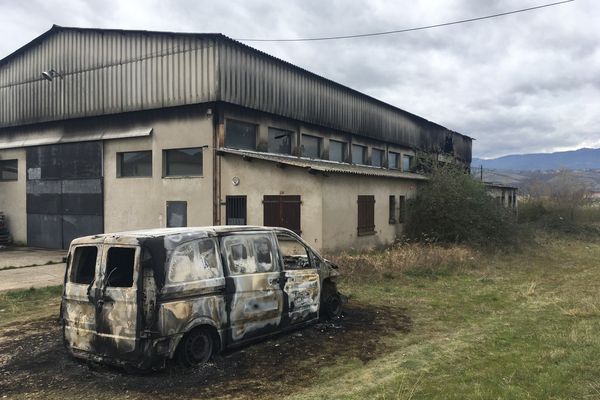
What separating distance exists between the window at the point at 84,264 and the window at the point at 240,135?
35.2ft

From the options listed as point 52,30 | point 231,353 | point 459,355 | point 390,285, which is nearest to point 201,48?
point 52,30

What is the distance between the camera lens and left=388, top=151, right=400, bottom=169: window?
93.2 ft

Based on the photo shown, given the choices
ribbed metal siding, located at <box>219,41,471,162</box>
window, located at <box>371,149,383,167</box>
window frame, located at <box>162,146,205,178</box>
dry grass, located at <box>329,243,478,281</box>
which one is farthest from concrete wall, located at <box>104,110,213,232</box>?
window, located at <box>371,149,383,167</box>

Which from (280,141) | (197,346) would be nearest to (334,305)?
(197,346)

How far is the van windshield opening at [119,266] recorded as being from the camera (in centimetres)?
568

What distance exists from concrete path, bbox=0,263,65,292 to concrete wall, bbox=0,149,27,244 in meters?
8.44

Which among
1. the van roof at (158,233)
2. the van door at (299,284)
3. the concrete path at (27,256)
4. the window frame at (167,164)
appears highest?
the window frame at (167,164)

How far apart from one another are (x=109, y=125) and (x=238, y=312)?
14983mm

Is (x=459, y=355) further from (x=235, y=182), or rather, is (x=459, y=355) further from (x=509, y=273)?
(x=235, y=182)

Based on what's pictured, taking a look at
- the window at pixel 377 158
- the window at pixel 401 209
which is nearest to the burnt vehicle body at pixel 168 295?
the window at pixel 401 209

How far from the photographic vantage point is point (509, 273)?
46.1ft

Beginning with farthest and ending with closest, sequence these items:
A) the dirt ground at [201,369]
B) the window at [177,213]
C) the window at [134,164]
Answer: the window at [134,164]
the window at [177,213]
the dirt ground at [201,369]

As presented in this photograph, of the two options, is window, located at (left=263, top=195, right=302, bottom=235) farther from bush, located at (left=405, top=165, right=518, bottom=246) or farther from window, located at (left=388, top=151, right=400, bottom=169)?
window, located at (left=388, top=151, right=400, bottom=169)

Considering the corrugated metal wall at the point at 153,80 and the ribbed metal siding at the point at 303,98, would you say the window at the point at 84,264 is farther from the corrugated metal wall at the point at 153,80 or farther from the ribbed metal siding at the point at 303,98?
the ribbed metal siding at the point at 303,98
